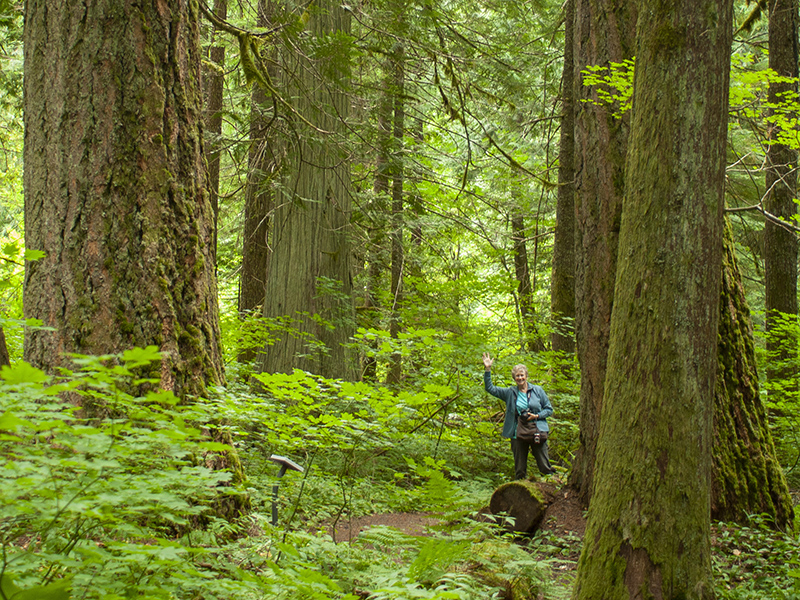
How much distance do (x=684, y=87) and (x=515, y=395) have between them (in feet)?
15.2

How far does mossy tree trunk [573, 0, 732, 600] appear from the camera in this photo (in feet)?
10.5

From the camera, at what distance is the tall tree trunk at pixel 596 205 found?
5461 millimetres

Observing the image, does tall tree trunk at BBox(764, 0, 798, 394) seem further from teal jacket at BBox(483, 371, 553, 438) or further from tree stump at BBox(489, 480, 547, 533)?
tree stump at BBox(489, 480, 547, 533)

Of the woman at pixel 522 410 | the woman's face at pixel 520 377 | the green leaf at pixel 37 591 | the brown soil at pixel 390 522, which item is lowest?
the brown soil at pixel 390 522

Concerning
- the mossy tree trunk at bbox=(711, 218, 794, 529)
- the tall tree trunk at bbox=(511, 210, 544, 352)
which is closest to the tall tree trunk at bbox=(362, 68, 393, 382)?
the tall tree trunk at bbox=(511, 210, 544, 352)

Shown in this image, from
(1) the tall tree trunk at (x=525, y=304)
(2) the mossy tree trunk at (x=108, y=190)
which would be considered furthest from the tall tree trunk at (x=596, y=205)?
(1) the tall tree trunk at (x=525, y=304)

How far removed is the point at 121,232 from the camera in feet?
10.1

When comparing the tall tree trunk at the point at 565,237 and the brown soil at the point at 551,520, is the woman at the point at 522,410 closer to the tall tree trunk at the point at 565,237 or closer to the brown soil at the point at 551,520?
the brown soil at the point at 551,520

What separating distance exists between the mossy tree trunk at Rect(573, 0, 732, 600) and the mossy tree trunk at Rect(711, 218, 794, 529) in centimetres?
211

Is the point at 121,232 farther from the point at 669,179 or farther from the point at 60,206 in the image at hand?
the point at 669,179

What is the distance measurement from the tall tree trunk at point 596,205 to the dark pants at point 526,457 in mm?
1267

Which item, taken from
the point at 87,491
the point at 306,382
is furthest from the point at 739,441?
the point at 87,491

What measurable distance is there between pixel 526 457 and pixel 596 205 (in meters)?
3.41

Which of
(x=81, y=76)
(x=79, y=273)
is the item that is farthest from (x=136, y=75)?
(x=79, y=273)
